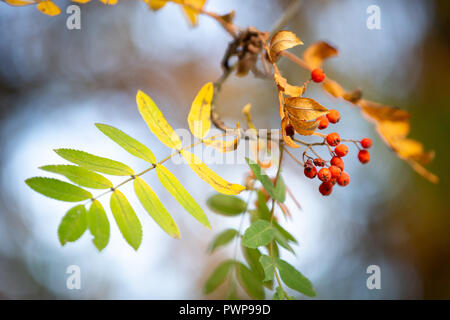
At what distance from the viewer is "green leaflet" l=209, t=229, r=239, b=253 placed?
2.71ft

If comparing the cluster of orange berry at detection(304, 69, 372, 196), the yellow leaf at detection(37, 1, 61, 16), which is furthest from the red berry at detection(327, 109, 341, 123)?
the yellow leaf at detection(37, 1, 61, 16)

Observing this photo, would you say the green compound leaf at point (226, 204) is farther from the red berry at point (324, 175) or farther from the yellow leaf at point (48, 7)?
the yellow leaf at point (48, 7)

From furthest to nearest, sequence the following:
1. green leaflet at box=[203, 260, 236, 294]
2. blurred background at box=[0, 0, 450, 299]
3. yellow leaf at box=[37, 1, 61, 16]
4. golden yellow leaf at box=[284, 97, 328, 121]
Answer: blurred background at box=[0, 0, 450, 299] < green leaflet at box=[203, 260, 236, 294] < yellow leaf at box=[37, 1, 61, 16] < golden yellow leaf at box=[284, 97, 328, 121]

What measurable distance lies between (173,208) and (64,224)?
7.48 feet

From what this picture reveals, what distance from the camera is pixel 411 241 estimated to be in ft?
8.57

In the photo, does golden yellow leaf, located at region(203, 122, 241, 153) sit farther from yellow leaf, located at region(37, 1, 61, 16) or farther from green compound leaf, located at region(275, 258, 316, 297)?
yellow leaf, located at region(37, 1, 61, 16)

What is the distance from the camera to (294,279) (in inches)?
23.5

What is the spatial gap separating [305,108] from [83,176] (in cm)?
40

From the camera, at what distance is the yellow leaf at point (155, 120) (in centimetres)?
56

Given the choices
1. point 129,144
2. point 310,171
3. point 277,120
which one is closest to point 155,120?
point 129,144

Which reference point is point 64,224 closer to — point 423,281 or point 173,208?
point 173,208

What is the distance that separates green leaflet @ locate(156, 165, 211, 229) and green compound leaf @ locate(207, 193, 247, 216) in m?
0.31

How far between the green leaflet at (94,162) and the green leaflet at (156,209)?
0.11 feet
